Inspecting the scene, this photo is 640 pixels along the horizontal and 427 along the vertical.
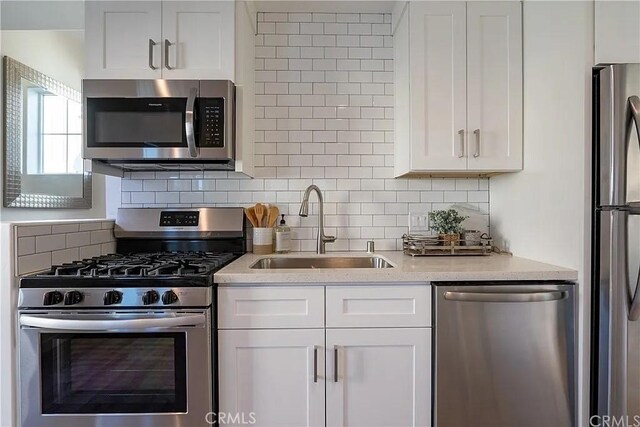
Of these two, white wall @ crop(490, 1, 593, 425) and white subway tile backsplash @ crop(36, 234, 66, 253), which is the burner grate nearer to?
white subway tile backsplash @ crop(36, 234, 66, 253)

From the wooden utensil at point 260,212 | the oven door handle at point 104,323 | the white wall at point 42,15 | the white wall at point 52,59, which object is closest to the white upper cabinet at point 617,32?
the wooden utensil at point 260,212

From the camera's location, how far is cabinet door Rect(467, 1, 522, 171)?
1838 mm

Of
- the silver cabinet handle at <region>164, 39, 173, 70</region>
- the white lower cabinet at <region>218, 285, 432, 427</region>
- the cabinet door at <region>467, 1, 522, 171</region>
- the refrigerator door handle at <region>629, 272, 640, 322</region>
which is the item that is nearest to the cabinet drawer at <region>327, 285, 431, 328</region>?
the white lower cabinet at <region>218, 285, 432, 427</region>

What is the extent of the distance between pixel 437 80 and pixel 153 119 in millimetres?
1423

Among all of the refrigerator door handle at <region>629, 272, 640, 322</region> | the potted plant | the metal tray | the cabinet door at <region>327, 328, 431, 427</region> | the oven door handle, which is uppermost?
the potted plant

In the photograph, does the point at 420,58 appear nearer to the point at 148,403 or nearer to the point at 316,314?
the point at 316,314

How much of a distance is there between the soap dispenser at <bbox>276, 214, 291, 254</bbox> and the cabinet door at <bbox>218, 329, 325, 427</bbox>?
696 mm

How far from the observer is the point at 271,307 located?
1.48m

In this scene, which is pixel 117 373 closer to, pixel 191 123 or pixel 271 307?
pixel 271 307

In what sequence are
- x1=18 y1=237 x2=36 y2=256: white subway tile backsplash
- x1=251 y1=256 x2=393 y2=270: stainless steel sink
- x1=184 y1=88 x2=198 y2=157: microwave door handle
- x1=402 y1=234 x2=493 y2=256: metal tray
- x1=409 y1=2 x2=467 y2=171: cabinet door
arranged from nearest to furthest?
1. x1=18 y1=237 x2=36 y2=256: white subway tile backsplash
2. x1=184 y1=88 x2=198 y2=157: microwave door handle
3. x1=409 y1=2 x2=467 y2=171: cabinet door
4. x1=402 y1=234 x2=493 y2=256: metal tray
5. x1=251 y1=256 x2=393 y2=270: stainless steel sink

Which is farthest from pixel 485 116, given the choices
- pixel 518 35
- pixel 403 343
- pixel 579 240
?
pixel 403 343

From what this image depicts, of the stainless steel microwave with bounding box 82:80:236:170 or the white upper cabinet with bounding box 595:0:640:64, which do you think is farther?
the stainless steel microwave with bounding box 82:80:236:170

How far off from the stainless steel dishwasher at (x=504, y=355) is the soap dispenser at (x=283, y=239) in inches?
36.8

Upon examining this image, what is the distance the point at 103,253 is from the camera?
6.55ft
